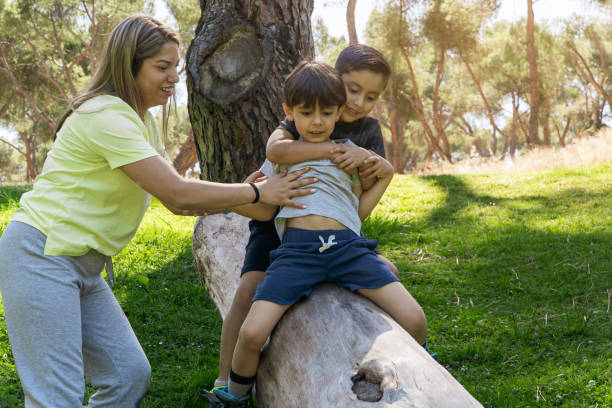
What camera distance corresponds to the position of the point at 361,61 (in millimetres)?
2662

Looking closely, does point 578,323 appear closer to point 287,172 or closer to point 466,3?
point 287,172

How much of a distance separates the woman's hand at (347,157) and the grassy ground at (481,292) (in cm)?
156

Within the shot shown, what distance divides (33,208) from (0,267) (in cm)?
27

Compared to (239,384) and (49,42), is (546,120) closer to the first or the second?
(49,42)

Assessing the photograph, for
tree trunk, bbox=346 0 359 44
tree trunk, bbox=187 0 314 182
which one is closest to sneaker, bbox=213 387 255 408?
tree trunk, bbox=187 0 314 182

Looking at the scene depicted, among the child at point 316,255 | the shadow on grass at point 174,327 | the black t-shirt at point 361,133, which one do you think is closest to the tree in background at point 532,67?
the shadow on grass at point 174,327

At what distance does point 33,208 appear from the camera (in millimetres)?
2342

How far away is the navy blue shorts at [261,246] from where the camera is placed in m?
2.77

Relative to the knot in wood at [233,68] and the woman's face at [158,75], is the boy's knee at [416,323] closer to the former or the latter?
the woman's face at [158,75]

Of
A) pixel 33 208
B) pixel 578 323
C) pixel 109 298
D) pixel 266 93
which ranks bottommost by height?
pixel 578 323

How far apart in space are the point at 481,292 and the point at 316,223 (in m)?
2.57

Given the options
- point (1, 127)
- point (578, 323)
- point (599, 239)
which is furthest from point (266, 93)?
point (1, 127)

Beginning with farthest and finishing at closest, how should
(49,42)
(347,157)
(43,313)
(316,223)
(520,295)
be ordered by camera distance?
(49,42) → (520,295) → (347,157) → (316,223) → (43,313)

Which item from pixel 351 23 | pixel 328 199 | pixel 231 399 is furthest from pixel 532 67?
pixel 231 399
